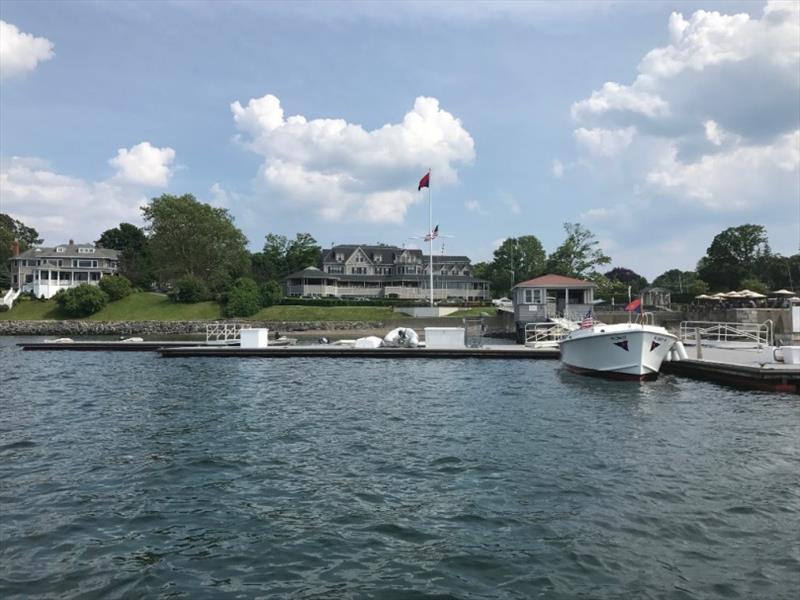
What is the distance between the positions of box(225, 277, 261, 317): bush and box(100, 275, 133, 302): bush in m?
17.9

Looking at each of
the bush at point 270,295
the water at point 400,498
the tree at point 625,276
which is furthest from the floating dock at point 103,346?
the tree at point 625,276

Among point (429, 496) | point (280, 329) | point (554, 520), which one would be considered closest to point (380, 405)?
point (429, 496)

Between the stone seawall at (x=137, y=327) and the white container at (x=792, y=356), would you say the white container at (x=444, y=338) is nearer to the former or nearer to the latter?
the white container at (x=792, y=356)

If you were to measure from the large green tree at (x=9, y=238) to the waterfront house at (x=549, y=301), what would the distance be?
8720 cm

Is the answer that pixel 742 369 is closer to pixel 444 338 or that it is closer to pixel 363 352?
pixel 444 338

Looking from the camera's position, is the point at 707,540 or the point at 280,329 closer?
the point at 707,540

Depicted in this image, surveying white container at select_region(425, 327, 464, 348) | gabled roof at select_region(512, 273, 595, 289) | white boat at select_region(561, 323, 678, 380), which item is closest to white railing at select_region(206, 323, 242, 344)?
white container at select_region(425, 327, 464, 348)

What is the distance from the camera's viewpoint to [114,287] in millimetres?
83938

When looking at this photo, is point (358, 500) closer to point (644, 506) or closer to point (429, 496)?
point (429, 496)

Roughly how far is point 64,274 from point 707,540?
107 m

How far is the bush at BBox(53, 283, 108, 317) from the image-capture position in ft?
260

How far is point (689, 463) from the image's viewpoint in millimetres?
11961

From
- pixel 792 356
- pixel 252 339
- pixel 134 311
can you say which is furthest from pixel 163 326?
pixel 792 356

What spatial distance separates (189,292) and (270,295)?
1288 cm
